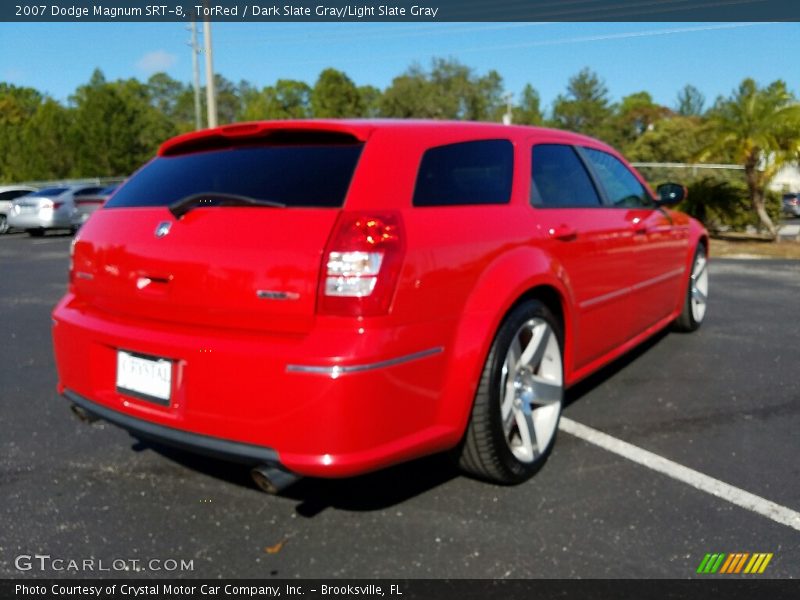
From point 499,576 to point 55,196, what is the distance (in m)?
21.3

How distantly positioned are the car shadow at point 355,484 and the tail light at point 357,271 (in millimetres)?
989

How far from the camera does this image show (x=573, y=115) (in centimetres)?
6862

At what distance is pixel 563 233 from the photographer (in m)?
3.47

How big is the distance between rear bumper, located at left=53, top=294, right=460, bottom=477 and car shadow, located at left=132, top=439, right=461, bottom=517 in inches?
19.6

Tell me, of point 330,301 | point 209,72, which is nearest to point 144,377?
point 330,301

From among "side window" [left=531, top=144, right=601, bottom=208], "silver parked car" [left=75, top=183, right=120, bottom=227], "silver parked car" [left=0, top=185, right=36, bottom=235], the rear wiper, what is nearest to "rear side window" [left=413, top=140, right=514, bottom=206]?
"side window" [left=531, top=144, right=601, bottom=208]

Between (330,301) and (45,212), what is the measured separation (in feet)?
67.4

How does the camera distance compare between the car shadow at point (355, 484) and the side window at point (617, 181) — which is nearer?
the car shadow at point (355, 484)

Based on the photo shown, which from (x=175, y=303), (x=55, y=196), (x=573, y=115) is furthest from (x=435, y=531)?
(x=573, y=115)

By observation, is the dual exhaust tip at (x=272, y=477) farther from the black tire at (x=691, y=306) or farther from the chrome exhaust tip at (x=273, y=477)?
the black tire at (x=691, y=306)

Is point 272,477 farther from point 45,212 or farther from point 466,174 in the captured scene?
point 45,212

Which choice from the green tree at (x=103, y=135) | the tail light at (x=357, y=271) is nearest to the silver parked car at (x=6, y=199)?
the green tree at (x=103, y=135)

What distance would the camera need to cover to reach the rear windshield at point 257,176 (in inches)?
102

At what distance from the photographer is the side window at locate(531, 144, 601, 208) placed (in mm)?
3490
